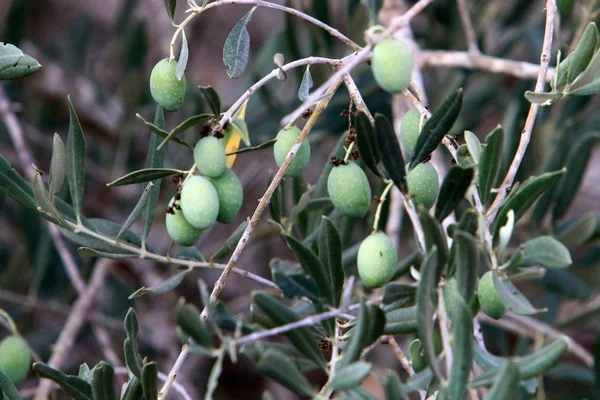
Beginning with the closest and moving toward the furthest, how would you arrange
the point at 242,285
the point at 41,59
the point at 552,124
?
the point at 552,124
the point at 41,59
the point at 242,285

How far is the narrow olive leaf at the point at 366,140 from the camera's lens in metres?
0.64

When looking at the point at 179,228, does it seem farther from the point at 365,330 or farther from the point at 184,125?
the point at 365,330

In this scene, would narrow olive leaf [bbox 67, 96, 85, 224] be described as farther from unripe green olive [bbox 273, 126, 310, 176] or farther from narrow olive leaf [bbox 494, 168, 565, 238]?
narrow olive leaf [bbox 494, 168, 565, 238]

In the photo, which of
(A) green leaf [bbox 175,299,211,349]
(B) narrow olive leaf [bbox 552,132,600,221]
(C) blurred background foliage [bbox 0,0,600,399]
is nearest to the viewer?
(A) green leaf [bbox 175,299,211,349]

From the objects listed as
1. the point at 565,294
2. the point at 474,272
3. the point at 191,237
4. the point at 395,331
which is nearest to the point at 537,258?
the point at 474,272

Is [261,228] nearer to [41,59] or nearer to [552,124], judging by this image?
[552,124]

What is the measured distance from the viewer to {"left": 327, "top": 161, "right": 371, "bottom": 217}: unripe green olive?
714 millimetres

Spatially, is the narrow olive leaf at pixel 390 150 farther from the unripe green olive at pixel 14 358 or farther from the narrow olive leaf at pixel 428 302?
the unripe green olive at pixel 14 358

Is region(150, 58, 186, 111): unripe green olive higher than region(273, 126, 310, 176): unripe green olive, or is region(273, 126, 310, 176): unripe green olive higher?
region(150, 58, 186, 111): unripe green olive

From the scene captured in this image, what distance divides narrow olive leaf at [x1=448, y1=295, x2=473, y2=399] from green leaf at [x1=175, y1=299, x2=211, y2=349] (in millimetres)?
194

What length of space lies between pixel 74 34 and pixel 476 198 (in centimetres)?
171

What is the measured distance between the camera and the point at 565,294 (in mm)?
1520

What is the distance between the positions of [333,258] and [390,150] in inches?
5.1

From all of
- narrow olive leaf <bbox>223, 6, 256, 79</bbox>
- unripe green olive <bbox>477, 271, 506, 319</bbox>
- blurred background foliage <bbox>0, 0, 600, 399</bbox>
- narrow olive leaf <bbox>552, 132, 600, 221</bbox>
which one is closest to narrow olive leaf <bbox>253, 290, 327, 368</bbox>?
unripe green olive <bbox>477, 271, 506, 319</bbox>
